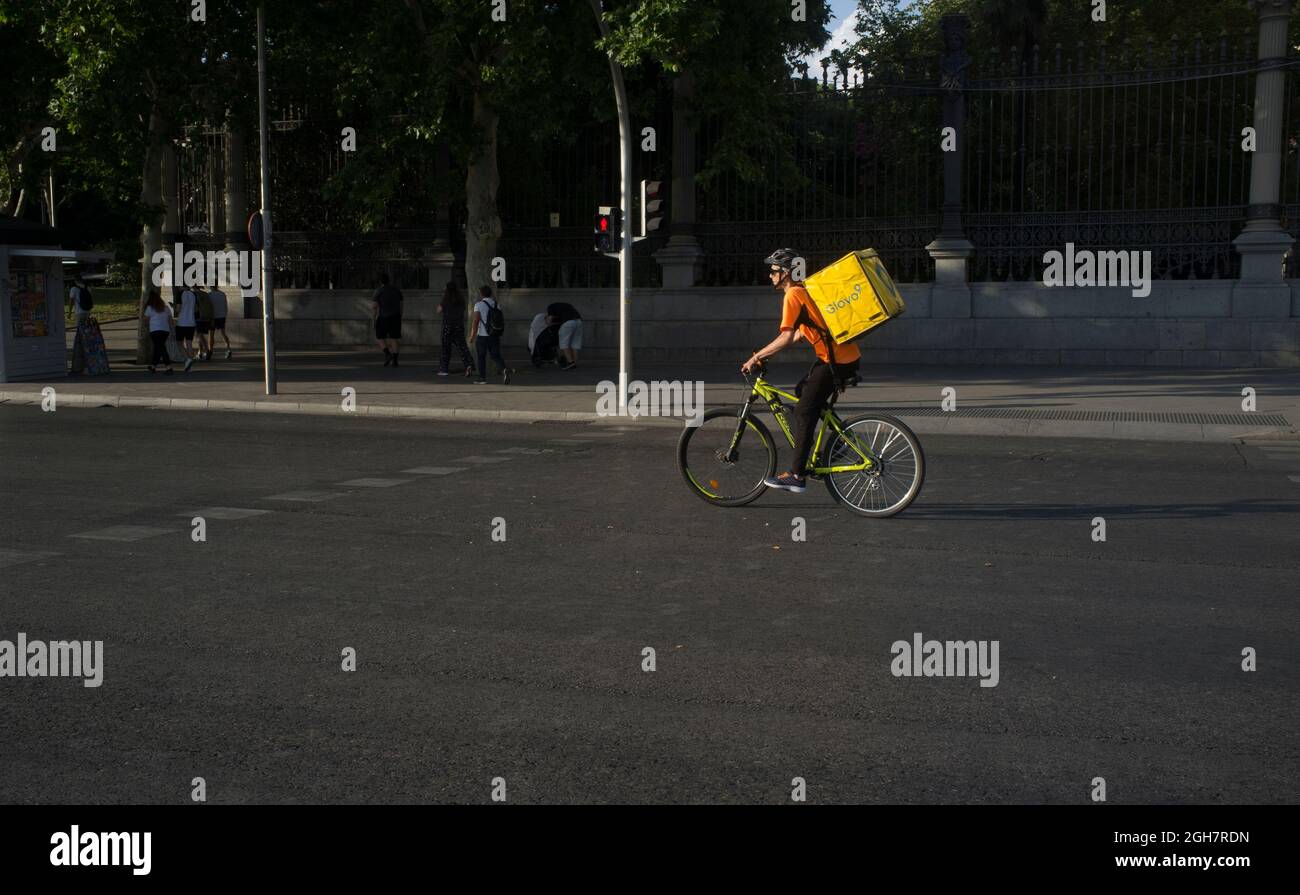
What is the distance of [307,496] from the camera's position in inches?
433

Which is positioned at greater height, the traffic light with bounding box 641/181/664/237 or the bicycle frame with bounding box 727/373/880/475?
the traffic light with bounding box 641/181/664/237

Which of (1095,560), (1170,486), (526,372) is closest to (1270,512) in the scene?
(1170,486)

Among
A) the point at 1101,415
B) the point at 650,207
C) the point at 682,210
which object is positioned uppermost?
the point at 682,210

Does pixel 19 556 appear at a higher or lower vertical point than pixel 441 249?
lower

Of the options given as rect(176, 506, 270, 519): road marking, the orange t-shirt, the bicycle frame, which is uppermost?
the orange t-shirt

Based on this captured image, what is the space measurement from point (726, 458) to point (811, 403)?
33.1 inches

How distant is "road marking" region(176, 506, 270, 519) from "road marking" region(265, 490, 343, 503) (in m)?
0.50

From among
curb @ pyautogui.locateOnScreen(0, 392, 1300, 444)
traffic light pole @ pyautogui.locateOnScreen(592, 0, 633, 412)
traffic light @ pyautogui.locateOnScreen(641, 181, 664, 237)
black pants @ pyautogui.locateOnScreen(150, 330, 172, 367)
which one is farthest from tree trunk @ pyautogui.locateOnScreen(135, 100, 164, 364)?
traffic light @ pyautogui.locateOnScreen(641, 181, 664, 237)

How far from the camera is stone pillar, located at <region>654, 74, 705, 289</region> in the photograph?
25.4m

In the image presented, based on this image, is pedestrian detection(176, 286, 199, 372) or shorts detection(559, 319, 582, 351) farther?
pedestrian detection(176, 286, 199, 372)

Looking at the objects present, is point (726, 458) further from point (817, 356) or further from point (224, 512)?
point (224, 512)

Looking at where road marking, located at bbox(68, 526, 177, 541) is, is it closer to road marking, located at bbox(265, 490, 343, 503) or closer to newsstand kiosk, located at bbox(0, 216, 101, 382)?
road marking, located at bbox(265, 490, 343, 503)

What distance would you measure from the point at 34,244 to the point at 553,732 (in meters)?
21.2

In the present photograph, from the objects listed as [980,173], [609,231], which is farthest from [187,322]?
[980,173]
